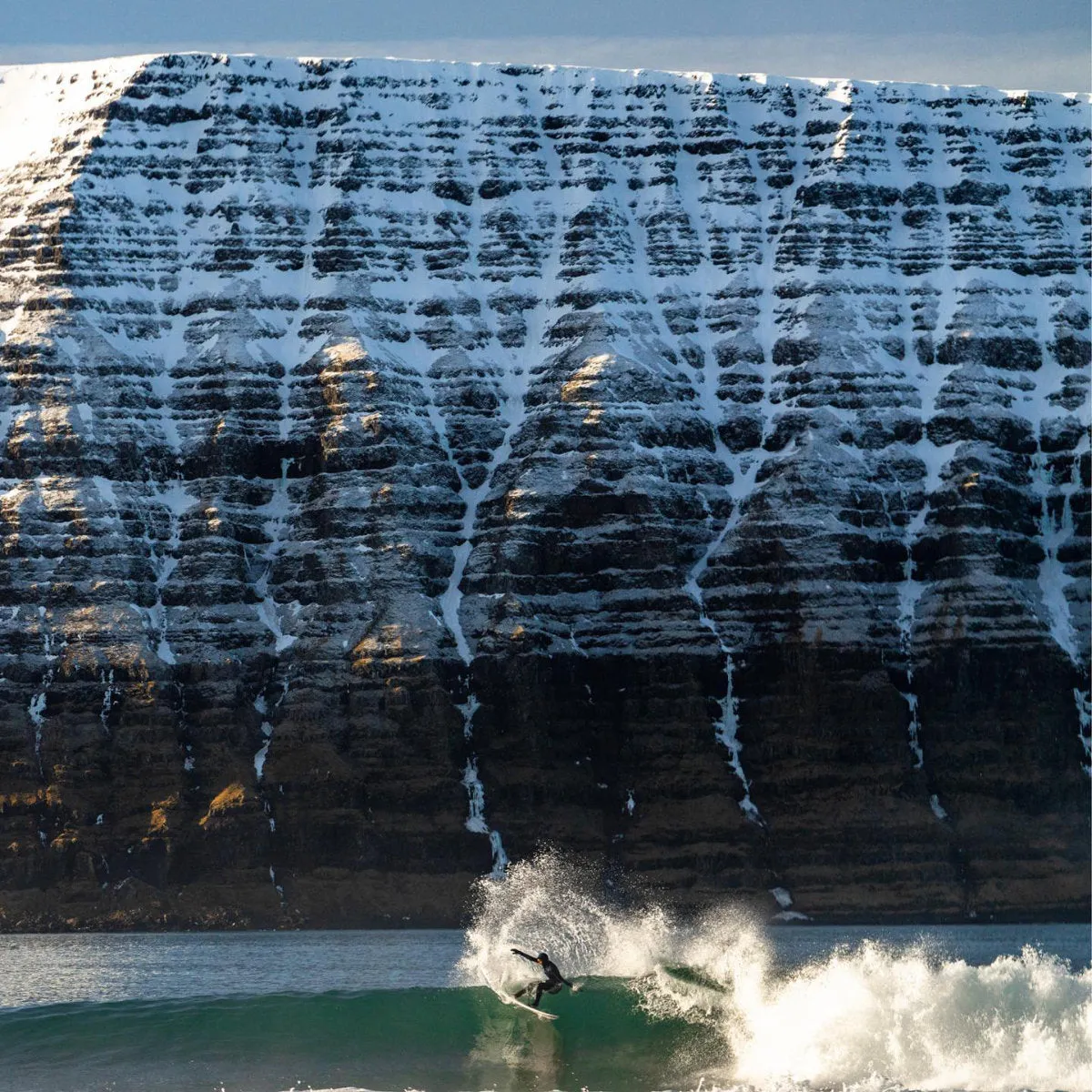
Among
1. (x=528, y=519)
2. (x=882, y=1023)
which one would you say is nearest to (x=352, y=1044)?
(x=882, y=1023)

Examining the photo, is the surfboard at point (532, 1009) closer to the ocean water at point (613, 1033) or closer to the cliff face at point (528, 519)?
the ocean water at point (613, 1033)

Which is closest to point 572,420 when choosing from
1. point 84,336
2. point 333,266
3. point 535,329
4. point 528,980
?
point 535,329

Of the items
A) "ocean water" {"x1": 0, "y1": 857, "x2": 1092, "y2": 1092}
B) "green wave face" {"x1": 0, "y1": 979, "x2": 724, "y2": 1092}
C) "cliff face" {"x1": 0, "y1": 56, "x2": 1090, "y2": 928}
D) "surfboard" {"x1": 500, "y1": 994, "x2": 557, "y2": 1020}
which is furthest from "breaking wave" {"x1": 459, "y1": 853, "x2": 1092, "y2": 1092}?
"cliff face" {"x1": 0, "y1": 56, "x2": 1090, "y2": 928}

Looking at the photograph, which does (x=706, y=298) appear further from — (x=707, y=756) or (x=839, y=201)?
(x=707, y=756)

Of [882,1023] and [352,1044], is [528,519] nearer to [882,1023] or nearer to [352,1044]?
[352,1044]

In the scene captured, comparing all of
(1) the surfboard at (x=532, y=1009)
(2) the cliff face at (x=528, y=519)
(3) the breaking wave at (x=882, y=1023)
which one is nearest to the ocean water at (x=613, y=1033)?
(3) the breaking wave at (x=882, y=1023)

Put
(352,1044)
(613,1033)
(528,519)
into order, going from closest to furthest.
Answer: (352,1044) → (613,1033) → (528,519)
